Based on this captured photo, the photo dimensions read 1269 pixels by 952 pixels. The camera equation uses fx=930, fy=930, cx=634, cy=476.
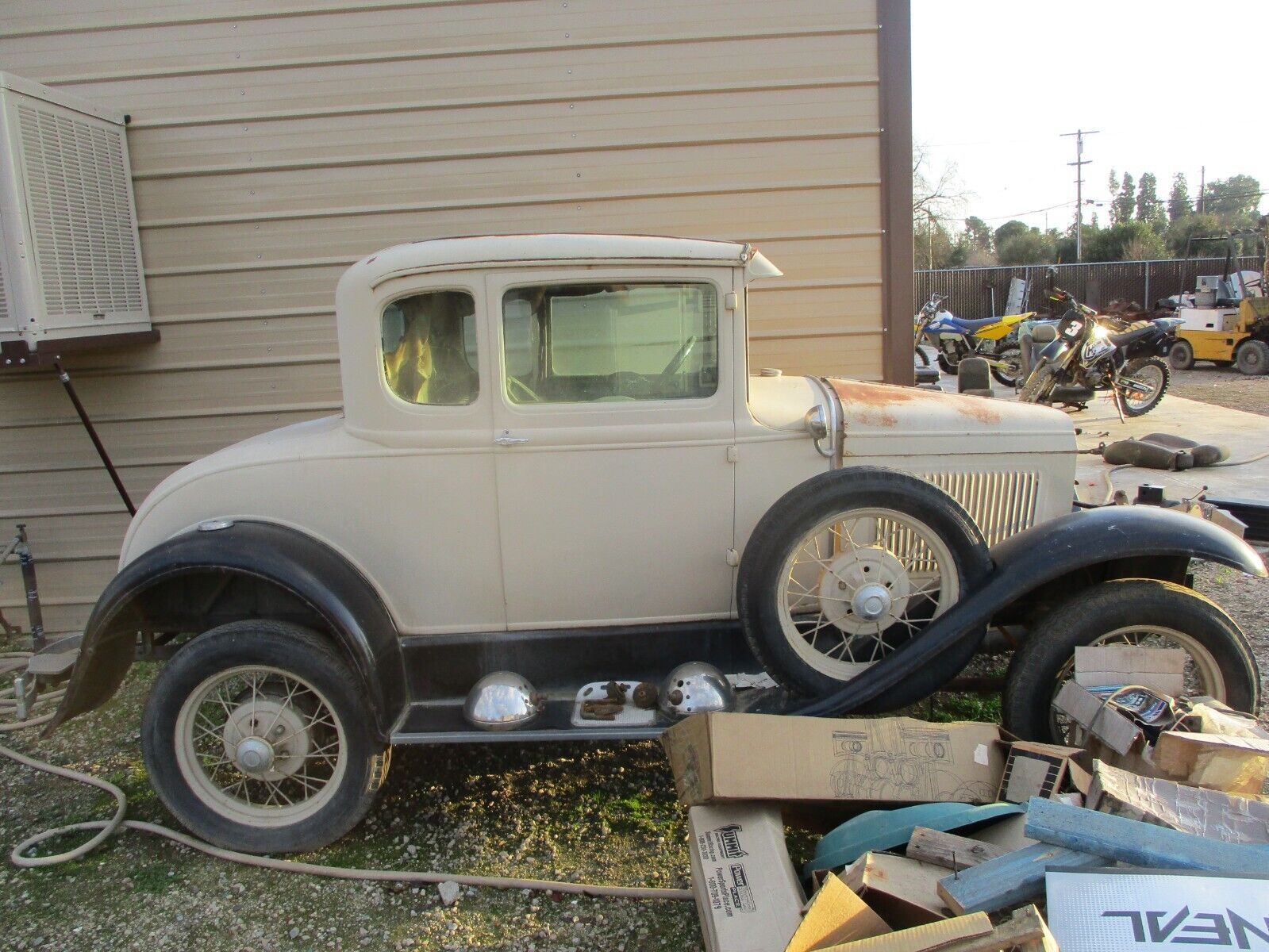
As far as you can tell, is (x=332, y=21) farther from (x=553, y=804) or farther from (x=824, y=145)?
(x=553, y=804)

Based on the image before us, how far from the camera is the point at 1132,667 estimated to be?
3.00 metres

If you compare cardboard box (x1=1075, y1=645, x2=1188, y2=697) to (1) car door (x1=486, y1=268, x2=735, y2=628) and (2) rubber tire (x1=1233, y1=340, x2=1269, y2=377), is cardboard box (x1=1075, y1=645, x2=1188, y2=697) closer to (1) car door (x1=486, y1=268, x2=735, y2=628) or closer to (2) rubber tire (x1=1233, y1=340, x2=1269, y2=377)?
(1) car door (x1=486, y1=268, x2=735, y2=628)

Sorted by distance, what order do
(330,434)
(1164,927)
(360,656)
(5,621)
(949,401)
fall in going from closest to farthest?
(1164,927)
(360,656)
(330,434)
(949,401)
(5,621)

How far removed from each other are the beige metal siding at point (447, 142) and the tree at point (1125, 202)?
63752 millimetres

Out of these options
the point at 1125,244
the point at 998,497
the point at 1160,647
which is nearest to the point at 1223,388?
the point at 998,497

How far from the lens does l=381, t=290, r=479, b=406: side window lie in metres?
3.33

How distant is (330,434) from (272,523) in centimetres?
39

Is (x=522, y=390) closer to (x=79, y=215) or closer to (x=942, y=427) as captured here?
(x=942, y=427)

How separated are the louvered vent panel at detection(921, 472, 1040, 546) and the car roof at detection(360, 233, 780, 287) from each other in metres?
1.18

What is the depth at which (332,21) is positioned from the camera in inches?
197

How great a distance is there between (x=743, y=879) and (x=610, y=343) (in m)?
1.82

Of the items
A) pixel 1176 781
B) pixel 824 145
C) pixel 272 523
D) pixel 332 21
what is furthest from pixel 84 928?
pixel 824 145

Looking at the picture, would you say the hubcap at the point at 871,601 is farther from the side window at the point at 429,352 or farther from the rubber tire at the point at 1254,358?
the rubber tire at the point at 1254,358

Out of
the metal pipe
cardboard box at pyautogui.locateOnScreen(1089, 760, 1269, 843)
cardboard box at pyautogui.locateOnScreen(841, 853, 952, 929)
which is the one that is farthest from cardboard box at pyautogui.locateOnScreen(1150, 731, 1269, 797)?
the metal pipe
